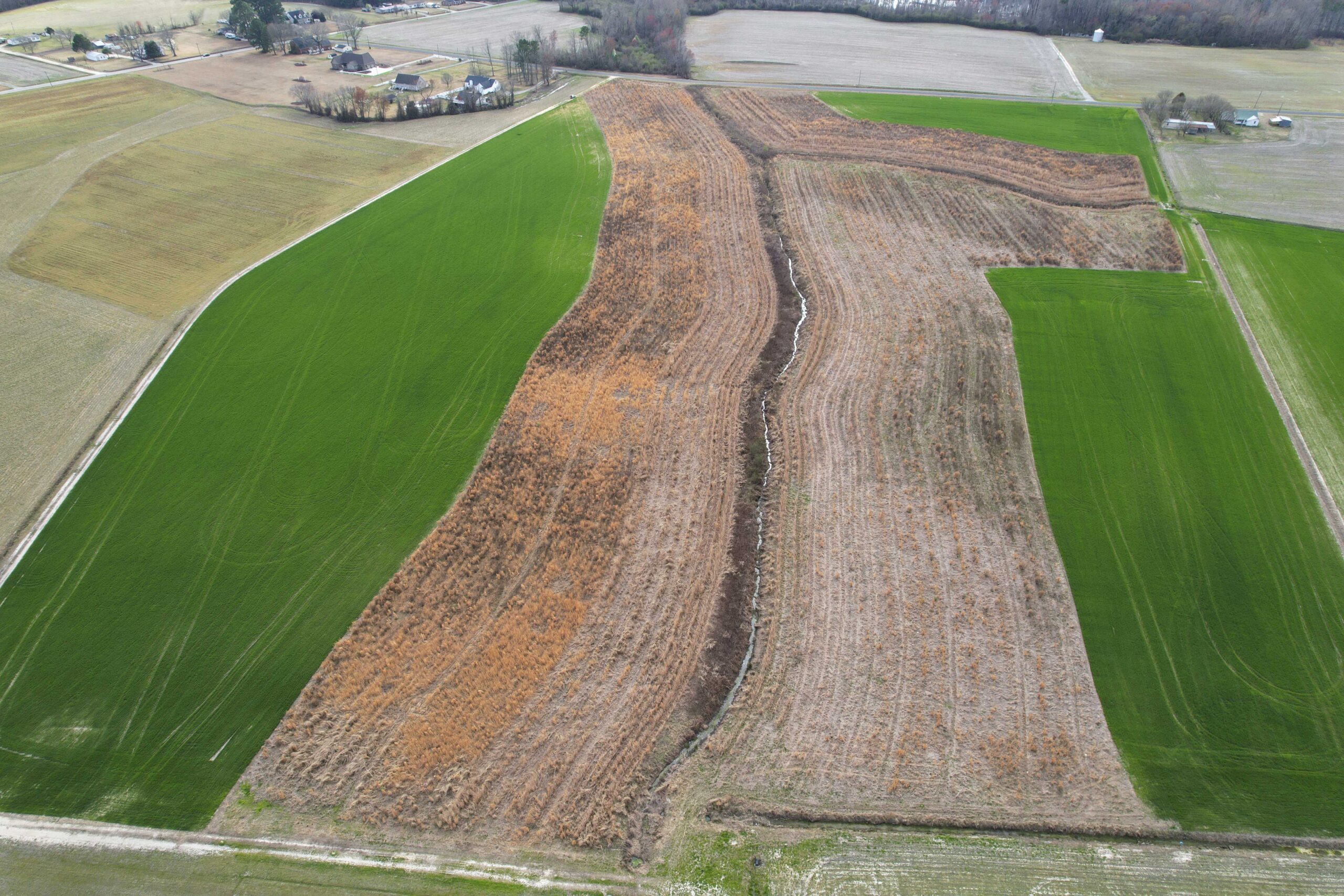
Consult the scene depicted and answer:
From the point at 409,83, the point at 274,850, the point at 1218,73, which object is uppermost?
the point at 409,83

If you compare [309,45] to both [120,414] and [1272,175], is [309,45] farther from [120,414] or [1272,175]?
[1272,175]

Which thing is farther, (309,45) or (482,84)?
(309,45)

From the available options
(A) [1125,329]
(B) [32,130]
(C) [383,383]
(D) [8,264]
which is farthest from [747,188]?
(B) [32,130]

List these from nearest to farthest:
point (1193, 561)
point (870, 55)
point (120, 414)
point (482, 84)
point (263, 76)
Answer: point (1193, 561) < point (120, 414) < point (482, 84) < point (263, 76) < point (870, 55)

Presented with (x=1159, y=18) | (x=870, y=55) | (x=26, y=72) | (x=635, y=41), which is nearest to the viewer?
(x=26, y=72)

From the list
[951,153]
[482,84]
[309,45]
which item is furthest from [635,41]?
[951,153]

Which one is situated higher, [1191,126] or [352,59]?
[352,59]

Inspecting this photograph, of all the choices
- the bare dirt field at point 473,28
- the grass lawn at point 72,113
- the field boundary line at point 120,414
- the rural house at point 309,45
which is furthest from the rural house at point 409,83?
→ the field boundary line at point 120,414
